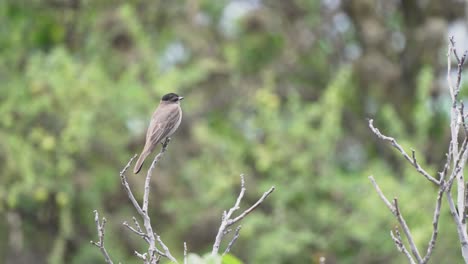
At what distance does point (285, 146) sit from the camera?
13766mm

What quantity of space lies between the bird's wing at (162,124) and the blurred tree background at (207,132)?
5.51 m

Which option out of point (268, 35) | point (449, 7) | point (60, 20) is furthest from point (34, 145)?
point (449, 7)

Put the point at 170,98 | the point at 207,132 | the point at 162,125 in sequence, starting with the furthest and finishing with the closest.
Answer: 1. the point at 207,132
2. the point at 170,98
3. the point at 162,125

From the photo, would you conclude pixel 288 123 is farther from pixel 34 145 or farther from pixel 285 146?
pixel 34 145

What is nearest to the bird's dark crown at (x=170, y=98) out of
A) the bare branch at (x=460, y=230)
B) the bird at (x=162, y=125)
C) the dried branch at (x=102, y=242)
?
the bird at (x=162, y=125)

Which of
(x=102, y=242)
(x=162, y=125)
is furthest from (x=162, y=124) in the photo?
(x=102, y=242)

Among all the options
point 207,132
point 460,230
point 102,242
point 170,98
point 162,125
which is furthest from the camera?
point 207,132

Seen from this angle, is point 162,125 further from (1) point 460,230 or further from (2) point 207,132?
(2) point 207,132

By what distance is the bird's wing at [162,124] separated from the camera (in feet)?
20.8

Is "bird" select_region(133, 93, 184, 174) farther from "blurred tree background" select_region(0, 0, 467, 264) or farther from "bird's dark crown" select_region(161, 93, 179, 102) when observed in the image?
"blurred tree background" select_region(0, 0, 467, 264)

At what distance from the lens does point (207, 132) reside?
45.4 feet

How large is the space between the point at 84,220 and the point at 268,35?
499 centimetres

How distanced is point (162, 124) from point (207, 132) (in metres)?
7.38

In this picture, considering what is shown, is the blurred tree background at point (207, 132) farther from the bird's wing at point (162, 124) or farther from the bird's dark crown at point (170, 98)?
the bird's wing at point (162, 124)
